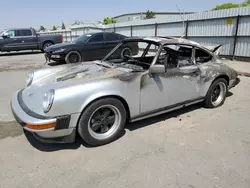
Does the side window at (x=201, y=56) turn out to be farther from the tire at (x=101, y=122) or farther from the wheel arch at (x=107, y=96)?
the tire at (x=101, y=122)

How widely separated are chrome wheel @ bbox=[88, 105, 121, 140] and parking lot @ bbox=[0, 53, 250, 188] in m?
0.20

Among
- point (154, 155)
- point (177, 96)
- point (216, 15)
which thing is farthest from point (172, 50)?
point (216, 15)

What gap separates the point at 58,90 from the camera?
2.65m

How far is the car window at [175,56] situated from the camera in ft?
12.3

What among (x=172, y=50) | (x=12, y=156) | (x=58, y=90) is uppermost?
(x=172, y=50)

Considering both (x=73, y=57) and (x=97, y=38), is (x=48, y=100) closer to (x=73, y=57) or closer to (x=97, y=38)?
(x=73, y=57)

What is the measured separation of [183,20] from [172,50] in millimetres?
10585

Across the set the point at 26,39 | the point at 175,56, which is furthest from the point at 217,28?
the point at 26,39

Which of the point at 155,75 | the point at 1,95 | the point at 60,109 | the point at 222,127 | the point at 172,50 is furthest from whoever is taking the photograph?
the point at 1,95

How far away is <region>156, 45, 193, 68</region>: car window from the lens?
374 cm

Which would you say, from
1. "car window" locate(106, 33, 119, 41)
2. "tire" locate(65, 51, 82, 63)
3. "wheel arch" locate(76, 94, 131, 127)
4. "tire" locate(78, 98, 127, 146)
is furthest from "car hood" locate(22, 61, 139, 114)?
"car window" locate(106, 33, 119, 41)

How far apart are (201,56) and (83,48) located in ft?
21.1

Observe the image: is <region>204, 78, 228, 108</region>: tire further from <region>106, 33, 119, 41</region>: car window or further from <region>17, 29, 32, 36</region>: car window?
<region>17, 29, 32, 36</region>: car window

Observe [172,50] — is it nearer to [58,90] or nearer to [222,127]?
[222,127]
